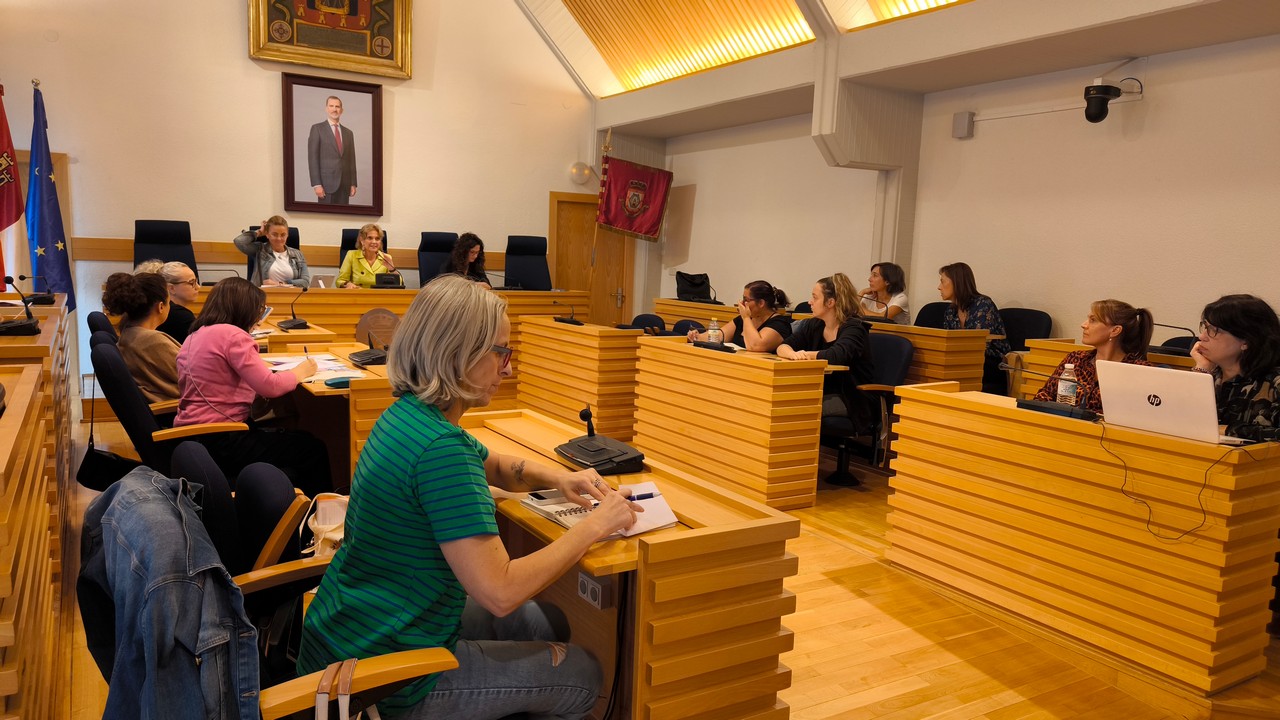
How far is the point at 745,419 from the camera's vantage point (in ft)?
15.2

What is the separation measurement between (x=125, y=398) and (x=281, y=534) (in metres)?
1.45

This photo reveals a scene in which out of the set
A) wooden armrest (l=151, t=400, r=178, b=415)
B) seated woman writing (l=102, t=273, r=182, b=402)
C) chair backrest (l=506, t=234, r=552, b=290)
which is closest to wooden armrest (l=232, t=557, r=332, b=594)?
wooden armrest (l=151, t=400, r=178, b=415)

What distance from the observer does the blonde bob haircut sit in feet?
5.54

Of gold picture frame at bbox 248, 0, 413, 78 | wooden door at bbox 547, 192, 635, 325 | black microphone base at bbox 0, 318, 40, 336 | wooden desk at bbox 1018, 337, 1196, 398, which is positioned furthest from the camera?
wooden door at bbox 547, 192, 635, 325

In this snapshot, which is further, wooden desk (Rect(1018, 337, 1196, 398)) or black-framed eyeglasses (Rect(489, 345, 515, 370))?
wooden desk (Rect(1018, 337, 1196, 398))

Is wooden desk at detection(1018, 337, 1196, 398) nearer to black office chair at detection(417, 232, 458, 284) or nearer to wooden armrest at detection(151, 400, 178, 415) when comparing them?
wooden armrest at detection(151, 400, 178, 415)

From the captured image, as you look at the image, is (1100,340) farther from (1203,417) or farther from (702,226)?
(702,226)

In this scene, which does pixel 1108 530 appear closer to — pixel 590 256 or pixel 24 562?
pixel 24 562

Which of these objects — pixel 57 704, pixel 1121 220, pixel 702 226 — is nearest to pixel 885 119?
pixel 1121 220

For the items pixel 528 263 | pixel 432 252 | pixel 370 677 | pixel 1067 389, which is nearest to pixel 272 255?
pixel 432 252

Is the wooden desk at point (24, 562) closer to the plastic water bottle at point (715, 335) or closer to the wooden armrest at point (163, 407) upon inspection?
the wooden armrest at point (163, 407)

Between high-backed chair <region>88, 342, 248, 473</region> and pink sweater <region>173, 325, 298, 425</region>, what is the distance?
0.61 ft

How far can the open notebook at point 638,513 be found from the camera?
1.87 m

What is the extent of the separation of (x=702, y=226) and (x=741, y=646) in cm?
834
